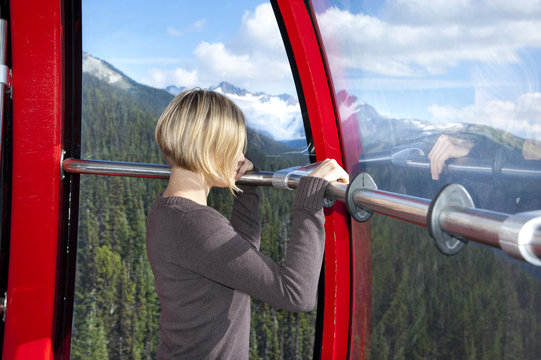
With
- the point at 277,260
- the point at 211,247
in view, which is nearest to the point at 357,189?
the point at 211,247

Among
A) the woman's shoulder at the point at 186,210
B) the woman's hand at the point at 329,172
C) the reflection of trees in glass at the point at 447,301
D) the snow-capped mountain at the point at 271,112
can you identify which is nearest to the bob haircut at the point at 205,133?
the woman's shoulder at the point at 186,210

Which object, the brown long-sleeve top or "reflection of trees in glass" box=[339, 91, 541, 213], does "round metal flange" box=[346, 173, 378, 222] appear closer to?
the brown long-sleeve top

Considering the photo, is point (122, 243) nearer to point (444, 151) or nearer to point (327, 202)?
point (327, 202)

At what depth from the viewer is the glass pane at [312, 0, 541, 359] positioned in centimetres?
83

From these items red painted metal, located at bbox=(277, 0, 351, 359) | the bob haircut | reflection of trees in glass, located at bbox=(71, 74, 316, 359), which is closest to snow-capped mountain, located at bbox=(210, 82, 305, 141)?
red painted metal, located at bbox=(277, 0, 351, 359)

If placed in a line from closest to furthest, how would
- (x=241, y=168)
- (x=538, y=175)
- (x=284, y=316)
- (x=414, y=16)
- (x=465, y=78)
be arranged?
(x=538, y=175) → (x=465, y=78) → (x=414, y=16) → (x=241, y=168) → (x=284, y=316)

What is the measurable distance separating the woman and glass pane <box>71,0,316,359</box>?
0.47 metres

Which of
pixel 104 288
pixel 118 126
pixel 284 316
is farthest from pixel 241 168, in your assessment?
pixel 104 288

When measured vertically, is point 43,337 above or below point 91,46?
below

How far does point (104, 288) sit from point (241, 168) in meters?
1.23

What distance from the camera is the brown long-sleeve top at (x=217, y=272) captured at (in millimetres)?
1058

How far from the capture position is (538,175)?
0.77 m

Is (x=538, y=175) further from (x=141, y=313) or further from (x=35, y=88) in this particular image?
(x=141, y=313)

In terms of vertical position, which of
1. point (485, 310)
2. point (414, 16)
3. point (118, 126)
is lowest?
point (485, 310)
